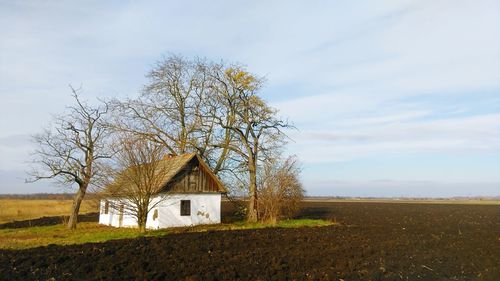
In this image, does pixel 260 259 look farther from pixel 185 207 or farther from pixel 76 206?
pixel 76 206

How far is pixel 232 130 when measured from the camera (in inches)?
1483

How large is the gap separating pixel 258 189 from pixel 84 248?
61.2 feet

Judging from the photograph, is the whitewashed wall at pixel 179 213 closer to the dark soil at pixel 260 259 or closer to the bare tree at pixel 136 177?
the bare tree at pixel 136 177

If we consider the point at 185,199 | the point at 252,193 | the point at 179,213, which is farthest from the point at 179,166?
the point at 252,193

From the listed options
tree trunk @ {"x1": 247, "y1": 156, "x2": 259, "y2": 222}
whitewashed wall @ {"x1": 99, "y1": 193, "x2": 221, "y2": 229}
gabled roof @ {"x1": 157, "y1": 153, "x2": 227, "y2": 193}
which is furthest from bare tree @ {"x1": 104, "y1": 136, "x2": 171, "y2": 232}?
tree trunk @ {"x1": 247, "y1": 156, "x2": 259, "y2": 222}

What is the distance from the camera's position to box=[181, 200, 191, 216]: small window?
30.1 metres

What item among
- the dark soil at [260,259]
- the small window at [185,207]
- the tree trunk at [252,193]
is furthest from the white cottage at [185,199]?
the dark soil at [260,259]

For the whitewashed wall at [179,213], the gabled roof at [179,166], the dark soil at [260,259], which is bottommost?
the dark soil at [260,259]

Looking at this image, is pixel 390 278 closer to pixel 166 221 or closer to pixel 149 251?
pixel 149 251

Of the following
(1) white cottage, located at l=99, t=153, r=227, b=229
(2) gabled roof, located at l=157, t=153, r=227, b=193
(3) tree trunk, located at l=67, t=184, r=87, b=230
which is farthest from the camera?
(3) tree trunk, located at l=67, t=184, r=87, b=230

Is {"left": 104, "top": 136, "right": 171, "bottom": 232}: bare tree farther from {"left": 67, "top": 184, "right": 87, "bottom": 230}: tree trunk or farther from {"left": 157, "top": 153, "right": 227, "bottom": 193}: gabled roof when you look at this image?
{"left": 67, "top": 184, "right": 87, "bottom": 230}: tree trunk

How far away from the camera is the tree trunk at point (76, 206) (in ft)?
99.5

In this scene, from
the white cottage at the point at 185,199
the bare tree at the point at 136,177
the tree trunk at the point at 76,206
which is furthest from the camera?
the tree trunk at the point at 76,206

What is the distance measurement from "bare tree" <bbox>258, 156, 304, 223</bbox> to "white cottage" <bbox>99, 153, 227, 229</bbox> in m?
3.95
